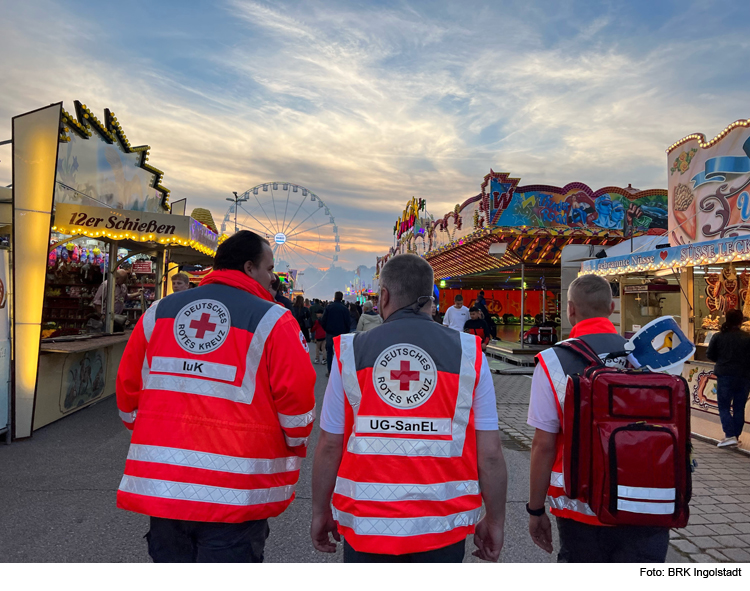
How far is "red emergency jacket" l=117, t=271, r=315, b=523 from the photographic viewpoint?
195 cm

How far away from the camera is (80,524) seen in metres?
3.80

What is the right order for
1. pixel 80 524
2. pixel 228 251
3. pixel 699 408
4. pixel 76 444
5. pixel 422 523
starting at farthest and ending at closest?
1. pixel 699 408
2. pixel 76 444
3. pixel 80 524
4. pixel 228 251
5. pixel 422 523

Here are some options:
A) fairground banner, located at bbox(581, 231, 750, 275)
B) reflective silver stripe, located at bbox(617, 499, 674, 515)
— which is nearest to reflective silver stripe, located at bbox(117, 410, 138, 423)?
reflective silver stripe, located at bbox(617, 499, 674, 515)

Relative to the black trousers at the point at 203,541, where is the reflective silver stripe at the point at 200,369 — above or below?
above

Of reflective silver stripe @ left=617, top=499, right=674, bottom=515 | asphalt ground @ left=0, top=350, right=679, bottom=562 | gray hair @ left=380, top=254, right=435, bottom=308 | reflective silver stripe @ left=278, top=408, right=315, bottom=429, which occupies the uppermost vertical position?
gray hair @ left=380, top=254, right=435, bottom=308

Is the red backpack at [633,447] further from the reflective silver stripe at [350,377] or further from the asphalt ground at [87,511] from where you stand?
the asphalt ground at [87,511]

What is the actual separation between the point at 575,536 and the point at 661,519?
0.37m

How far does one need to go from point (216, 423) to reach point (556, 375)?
1.40 meters

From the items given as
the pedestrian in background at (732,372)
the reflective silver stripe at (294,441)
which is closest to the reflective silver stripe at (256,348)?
the reflective silver stripe at (294,441)

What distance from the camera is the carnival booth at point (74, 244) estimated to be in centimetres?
626

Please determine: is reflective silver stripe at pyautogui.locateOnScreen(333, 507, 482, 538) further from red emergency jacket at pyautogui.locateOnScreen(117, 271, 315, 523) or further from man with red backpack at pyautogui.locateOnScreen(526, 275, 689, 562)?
man with red backpack at pyautogui.locateOnScreen(526, 275, 689, 562)

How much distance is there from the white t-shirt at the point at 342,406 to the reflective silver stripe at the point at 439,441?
0.04 meters

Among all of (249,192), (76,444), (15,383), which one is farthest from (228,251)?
(249,192)

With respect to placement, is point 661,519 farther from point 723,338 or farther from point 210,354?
point 723,338
